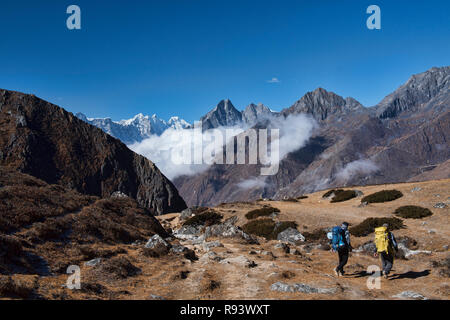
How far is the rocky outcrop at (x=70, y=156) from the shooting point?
97.4m

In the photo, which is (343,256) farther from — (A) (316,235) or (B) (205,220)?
(B) (205,220)

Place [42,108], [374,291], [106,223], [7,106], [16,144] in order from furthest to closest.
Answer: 1. [42,108]
2. [7,106]
3. [16,144]
4. [106,223]
5. [374,291]

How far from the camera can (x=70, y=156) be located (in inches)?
4294

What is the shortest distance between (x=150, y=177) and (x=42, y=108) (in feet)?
160

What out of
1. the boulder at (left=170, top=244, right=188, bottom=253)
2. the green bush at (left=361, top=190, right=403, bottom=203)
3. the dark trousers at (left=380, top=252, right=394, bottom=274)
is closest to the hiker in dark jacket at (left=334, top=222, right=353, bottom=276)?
the dark trousers at (left=380, top=252, right=394, bottom=274)

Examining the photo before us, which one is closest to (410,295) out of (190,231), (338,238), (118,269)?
(338,238)

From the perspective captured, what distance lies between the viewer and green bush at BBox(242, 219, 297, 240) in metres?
31.6

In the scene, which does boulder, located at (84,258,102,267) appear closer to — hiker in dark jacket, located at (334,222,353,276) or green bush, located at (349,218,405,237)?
hiker in dark jacket, located at (334,222,353,276)

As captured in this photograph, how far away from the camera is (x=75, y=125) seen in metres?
119

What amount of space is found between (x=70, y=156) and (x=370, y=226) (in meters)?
109

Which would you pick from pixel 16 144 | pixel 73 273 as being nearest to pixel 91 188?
pixel 16 144

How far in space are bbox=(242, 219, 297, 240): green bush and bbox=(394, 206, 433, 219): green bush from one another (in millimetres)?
12376

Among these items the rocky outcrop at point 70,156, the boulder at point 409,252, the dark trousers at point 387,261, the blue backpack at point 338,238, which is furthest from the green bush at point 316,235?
the rocky outcrop at point 70,156

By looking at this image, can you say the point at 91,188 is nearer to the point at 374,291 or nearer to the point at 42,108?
the point at 42,108
